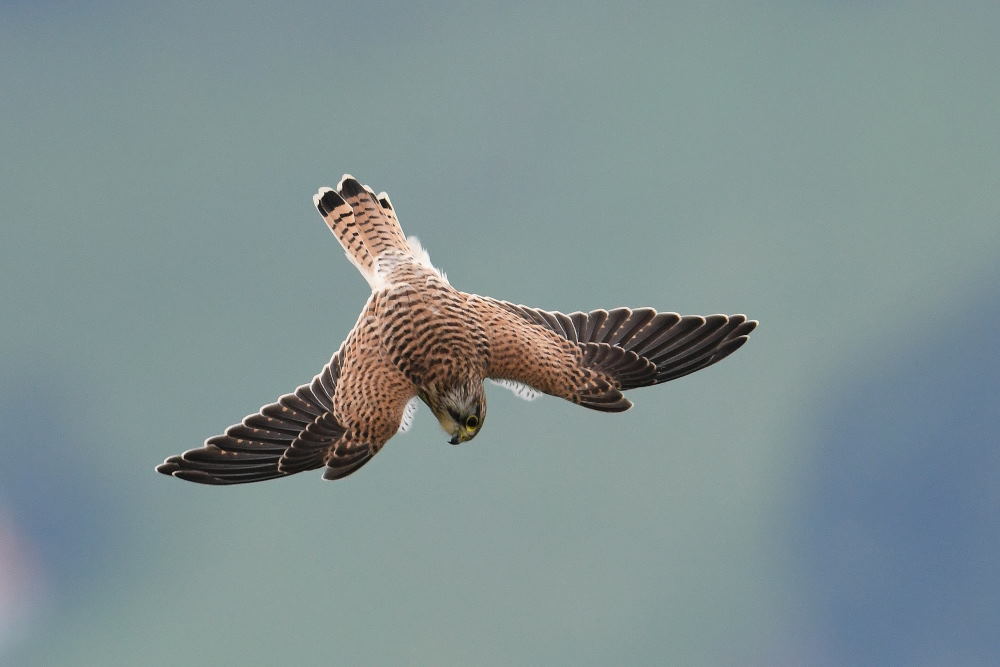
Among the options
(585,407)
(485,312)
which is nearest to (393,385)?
(485,312)

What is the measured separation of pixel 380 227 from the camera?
849 centimetres

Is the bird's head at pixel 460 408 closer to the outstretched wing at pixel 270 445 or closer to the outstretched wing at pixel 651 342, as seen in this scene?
the outstretched wing at pixel 270 445

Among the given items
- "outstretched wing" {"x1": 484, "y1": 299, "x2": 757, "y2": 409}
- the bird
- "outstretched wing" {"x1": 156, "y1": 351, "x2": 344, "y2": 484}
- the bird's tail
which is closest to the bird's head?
the bird

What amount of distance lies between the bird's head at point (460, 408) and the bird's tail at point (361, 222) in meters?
1.11

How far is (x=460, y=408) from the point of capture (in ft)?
25.1

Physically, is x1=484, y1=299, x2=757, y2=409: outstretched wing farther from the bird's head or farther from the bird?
the bird's head

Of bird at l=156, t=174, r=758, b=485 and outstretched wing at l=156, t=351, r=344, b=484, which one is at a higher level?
bird at l=156, t=174, r=758, b=485

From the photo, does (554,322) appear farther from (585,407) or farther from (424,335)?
(424,335)

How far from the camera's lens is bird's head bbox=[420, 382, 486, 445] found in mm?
7664

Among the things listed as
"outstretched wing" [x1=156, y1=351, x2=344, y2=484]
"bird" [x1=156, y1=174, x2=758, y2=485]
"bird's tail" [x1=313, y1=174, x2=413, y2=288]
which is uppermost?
"bird's tail" [x1=313, y1=174, x2=413, y2=288]

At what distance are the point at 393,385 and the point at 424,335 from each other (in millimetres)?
372

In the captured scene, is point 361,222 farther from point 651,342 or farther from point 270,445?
point 651,342

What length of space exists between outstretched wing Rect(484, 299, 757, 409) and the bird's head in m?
0.93

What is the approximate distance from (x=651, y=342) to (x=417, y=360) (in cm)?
178
